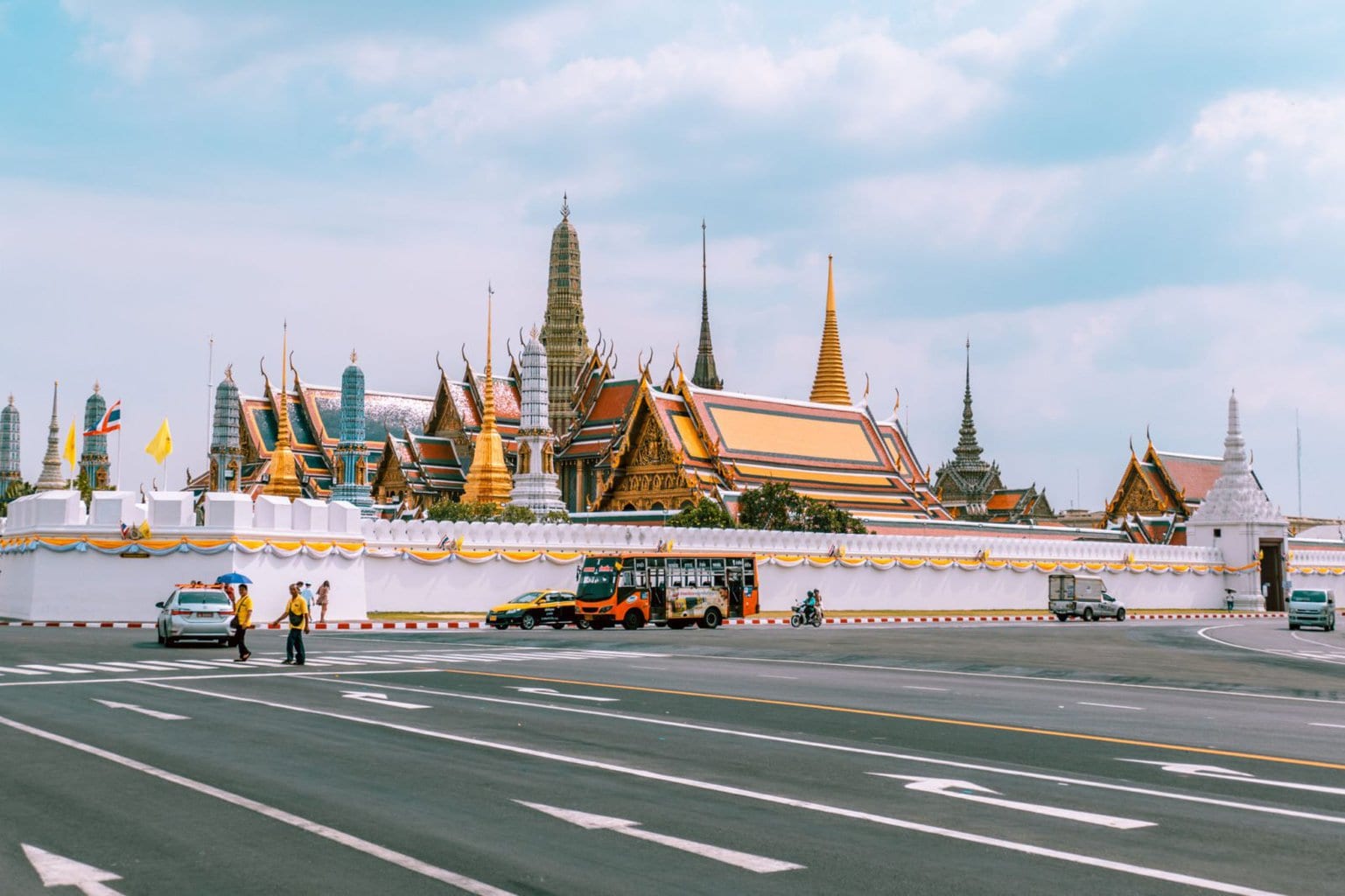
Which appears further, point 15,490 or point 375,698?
point 15,490

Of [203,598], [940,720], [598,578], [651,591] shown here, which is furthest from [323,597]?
[940,720]

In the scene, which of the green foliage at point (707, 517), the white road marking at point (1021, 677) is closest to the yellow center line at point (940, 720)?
the white road marking at point (1021, 677)

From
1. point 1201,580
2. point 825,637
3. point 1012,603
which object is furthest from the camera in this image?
point 1201,580

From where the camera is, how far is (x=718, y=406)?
3086 inches

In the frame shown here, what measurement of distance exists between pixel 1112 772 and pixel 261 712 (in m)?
8.63

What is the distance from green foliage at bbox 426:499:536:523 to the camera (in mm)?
64750

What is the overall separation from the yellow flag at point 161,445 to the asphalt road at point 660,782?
30.9 metres

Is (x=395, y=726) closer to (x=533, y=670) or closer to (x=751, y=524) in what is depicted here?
(x=533, y=670)

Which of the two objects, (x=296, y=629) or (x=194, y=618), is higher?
(x=296, y=629)

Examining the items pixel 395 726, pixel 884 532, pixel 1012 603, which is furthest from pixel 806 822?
pixel 884 532

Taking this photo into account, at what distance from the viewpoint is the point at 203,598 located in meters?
28.8

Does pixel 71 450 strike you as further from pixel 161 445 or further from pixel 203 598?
pixel 203 598

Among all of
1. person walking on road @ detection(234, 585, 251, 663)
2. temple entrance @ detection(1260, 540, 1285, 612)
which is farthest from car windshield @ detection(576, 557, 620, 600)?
temple entrance @ detection(1260, 540, 1285, 612)

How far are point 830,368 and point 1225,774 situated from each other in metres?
87.5
